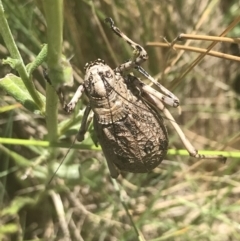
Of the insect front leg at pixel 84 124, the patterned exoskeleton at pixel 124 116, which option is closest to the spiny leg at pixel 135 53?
the patterned exoskeleton at pixel 124 116

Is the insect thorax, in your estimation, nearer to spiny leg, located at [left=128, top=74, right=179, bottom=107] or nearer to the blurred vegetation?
spiny leg, located at [left=128, top=74, right=179, bottom=107]

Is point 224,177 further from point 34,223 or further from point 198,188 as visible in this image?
point 34,223

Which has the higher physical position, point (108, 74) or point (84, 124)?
point (108, 74)

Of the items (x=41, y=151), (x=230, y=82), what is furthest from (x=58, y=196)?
(x=230, y=82)

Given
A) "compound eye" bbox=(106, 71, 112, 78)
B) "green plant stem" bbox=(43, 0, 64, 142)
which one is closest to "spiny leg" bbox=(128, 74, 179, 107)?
"compound eye" bbox=(106, 71, 112, 78)

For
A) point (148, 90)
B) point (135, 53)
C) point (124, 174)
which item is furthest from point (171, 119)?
point (124, 174)

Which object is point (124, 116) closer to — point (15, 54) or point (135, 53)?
point (135, 53)

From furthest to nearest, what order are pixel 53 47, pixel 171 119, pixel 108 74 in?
pixel 171 119
pixel 108 74
pixel 53 47
